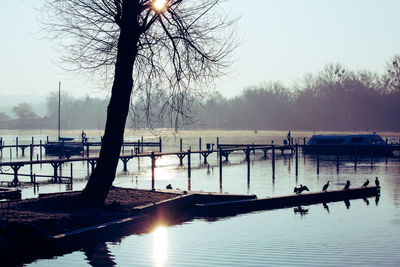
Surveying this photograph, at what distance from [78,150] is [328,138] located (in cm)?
2778

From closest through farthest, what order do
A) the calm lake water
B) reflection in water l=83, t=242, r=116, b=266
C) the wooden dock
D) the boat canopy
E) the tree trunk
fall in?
reflection in water l=83, t=242, r=116, b=266
the calm lake water
the tree trunk
the wooden dock
the boat canopy

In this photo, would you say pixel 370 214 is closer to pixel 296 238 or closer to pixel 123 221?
pixel 296 238

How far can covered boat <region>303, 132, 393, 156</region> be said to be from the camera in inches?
2267

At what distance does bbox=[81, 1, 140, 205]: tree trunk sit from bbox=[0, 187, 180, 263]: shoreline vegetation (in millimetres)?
497

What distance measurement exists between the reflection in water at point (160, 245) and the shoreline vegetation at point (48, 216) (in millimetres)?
974

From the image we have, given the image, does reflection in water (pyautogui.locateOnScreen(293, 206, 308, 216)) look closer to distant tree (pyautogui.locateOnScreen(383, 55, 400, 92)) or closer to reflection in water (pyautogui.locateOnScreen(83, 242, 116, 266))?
reflection in water (pyautogui.locateOnScreen(83, 242, 116, 266))

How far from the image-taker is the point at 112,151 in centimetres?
1655

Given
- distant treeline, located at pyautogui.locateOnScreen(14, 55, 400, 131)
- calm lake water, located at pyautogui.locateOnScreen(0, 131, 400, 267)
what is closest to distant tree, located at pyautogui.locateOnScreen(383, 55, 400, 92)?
distant treeline, located at pyautogui.locateOnScreen(14, 55, 400, 131)

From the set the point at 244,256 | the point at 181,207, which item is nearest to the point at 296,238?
the point at 244,256

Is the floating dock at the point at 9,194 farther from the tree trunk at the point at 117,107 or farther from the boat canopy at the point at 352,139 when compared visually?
the boat canopy at the point at 352,139

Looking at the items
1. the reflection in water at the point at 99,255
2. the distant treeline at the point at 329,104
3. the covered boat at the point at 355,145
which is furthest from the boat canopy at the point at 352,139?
the reflection in water at the point at 99,255

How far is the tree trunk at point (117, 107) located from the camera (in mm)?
16188

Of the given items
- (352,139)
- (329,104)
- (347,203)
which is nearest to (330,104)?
(329,104)

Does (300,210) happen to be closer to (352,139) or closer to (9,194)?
(9,194)
